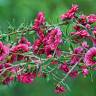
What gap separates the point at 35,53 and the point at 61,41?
0.50 ft

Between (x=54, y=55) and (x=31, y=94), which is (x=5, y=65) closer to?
(x=54, y=55)

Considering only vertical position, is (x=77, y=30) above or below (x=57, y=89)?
above

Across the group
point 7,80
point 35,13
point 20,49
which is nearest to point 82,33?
point 20,49

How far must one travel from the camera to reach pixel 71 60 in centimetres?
340

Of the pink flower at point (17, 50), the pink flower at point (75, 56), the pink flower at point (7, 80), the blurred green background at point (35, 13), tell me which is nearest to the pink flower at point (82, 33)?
the pink flower at point (75, 56)

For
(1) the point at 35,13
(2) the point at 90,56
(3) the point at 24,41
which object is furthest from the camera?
(1) the point at 35,13

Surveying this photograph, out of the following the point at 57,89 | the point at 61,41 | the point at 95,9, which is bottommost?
the point at 57,89

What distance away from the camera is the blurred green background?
25.7 feet

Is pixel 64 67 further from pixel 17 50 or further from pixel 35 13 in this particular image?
pixel 35 13

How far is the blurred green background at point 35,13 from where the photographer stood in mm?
7820

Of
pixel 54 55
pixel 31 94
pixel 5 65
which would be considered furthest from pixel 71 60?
pixel 31 94

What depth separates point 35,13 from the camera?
26.2 ft

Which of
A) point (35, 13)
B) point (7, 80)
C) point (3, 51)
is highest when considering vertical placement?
point (35, 13)

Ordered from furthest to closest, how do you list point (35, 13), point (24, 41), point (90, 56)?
1. point (35, 13)
2. point (24, 41)
3. point (90, 56)
